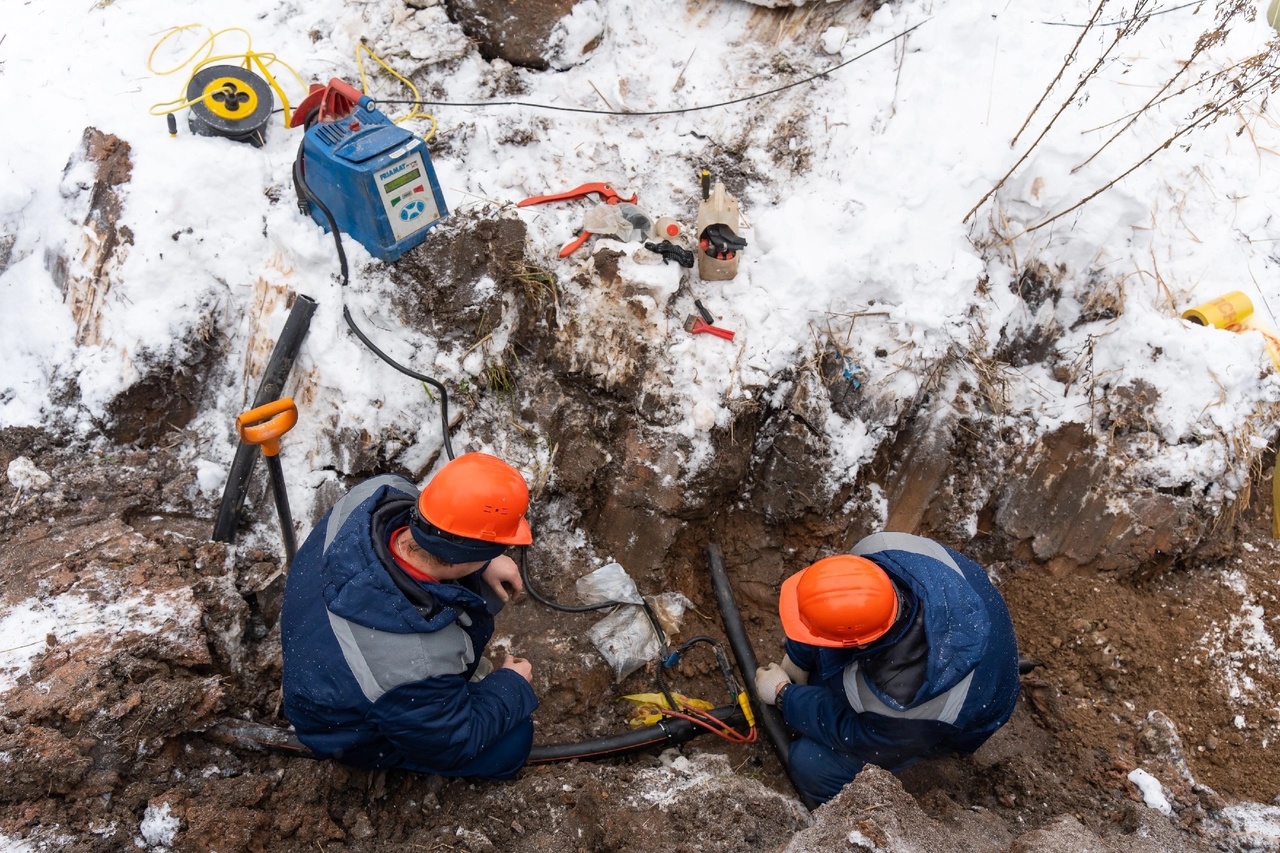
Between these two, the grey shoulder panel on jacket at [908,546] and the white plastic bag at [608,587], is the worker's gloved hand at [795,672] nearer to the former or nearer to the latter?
the grey shoulder panel on jacket at [908,546]

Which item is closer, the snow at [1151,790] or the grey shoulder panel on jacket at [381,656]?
the grey shoulder panel on jacket at [381,656]

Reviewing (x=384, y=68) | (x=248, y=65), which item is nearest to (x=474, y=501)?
(x=384, y=68)

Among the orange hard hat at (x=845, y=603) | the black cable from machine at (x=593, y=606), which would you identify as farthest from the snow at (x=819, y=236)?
the orange hard hat at (x=845, y=603)

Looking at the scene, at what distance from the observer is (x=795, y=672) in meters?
3.09

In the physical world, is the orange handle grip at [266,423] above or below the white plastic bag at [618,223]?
below

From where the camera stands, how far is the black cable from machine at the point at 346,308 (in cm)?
→ 327

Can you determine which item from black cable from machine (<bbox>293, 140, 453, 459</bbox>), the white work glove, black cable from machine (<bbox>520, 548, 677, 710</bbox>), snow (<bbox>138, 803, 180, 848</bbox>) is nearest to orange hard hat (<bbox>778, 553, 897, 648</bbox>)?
the white work glove

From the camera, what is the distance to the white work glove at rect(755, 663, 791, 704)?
303 centimetres

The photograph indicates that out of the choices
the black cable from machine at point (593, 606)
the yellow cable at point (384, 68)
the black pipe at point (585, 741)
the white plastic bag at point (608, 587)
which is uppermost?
the yellow cable at point (384, 68)

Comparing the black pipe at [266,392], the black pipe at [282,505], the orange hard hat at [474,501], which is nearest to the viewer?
the orange hard hat at [474,501]

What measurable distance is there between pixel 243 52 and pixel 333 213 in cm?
110

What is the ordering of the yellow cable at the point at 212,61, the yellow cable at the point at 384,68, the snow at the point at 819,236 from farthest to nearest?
the yellow cable at the point at 384,68, the yellow cable at the point at 212,61, the snow at the point at 819,236

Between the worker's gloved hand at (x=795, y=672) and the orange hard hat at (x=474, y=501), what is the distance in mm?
1389

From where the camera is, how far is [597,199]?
141 inches
